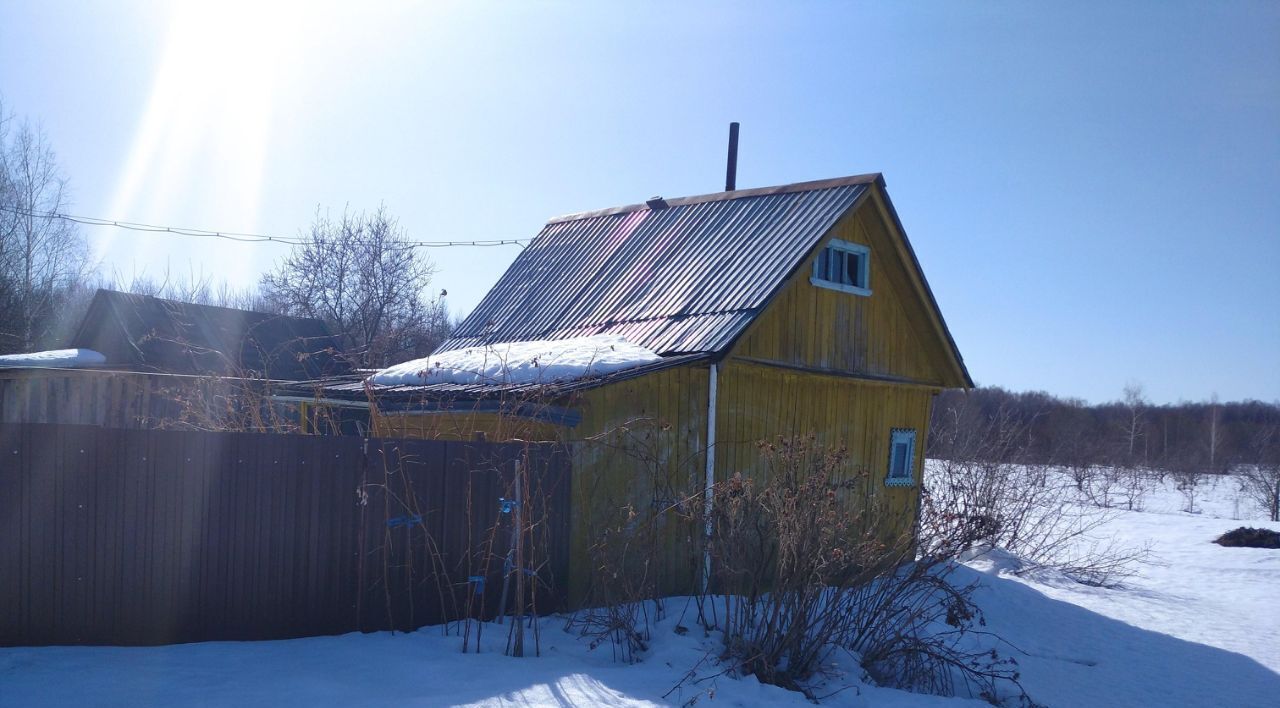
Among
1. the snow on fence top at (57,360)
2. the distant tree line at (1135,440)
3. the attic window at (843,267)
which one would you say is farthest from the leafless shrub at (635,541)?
the distant tree line at (1135,440)

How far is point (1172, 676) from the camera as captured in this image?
9.65 metres

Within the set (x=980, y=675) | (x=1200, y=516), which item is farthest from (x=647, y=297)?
(x=1200, y=516)

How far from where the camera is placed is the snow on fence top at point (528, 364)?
9445mm

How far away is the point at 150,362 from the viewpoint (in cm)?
2222

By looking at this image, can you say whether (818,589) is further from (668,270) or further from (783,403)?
(668,270)

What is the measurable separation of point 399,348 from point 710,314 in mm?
15772

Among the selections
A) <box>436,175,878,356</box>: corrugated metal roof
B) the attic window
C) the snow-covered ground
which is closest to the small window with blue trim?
the snow-covered ground

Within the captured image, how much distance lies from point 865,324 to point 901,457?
2.44 metres

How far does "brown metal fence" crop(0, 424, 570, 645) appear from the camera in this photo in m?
6.36

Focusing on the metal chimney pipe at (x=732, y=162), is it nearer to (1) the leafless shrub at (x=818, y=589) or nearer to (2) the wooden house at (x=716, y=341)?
(2) the wooden house at (x=716, y=341)

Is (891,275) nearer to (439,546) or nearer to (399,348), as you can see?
(439,546)

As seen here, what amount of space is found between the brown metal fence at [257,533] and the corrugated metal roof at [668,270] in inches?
118

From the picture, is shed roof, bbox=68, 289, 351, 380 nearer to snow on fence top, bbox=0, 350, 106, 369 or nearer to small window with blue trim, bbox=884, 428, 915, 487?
snow on fence top, bbox=0, 350, 106, 369

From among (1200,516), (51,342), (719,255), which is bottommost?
(1200,516)
